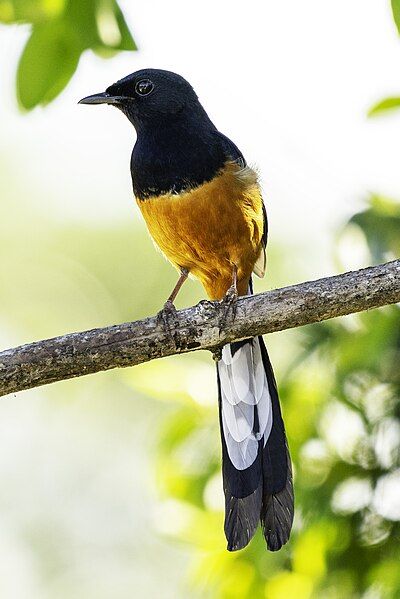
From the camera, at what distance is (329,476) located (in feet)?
13.7

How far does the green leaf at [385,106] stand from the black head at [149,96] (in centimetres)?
142

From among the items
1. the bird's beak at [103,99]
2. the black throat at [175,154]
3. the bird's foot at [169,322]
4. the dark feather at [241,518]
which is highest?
the bird's beak at [103,99]

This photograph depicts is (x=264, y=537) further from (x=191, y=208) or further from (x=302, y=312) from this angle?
(x=191, y=208)

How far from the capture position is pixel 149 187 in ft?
15.0

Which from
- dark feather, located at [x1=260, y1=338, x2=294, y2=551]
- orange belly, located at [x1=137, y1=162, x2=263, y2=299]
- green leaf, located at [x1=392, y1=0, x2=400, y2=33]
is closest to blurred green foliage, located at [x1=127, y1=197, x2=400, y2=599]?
dark feather, located at [x1=260, y1=338, x2=294, y2=551]

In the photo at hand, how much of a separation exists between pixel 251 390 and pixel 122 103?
5.38 ft

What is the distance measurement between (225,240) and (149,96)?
3.21ft

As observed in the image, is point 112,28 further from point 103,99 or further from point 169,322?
point 103,99

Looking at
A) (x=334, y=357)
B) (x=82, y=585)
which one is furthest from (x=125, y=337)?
(x=82, y=585)

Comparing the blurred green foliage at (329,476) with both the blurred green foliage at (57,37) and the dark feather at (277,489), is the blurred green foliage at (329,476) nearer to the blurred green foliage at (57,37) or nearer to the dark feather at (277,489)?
the dark feather at (277,489)

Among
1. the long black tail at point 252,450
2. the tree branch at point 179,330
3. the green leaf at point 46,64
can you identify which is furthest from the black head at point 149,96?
the tree branch at point 179,330

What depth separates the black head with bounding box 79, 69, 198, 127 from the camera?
4969mm

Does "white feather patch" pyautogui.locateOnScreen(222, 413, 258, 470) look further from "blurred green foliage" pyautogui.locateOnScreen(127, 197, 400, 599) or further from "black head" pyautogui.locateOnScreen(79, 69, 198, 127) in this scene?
"black head" pyautogui.locateOnScreen(79, 69, 198, 127)

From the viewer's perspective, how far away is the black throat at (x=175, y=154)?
14.9 feet
